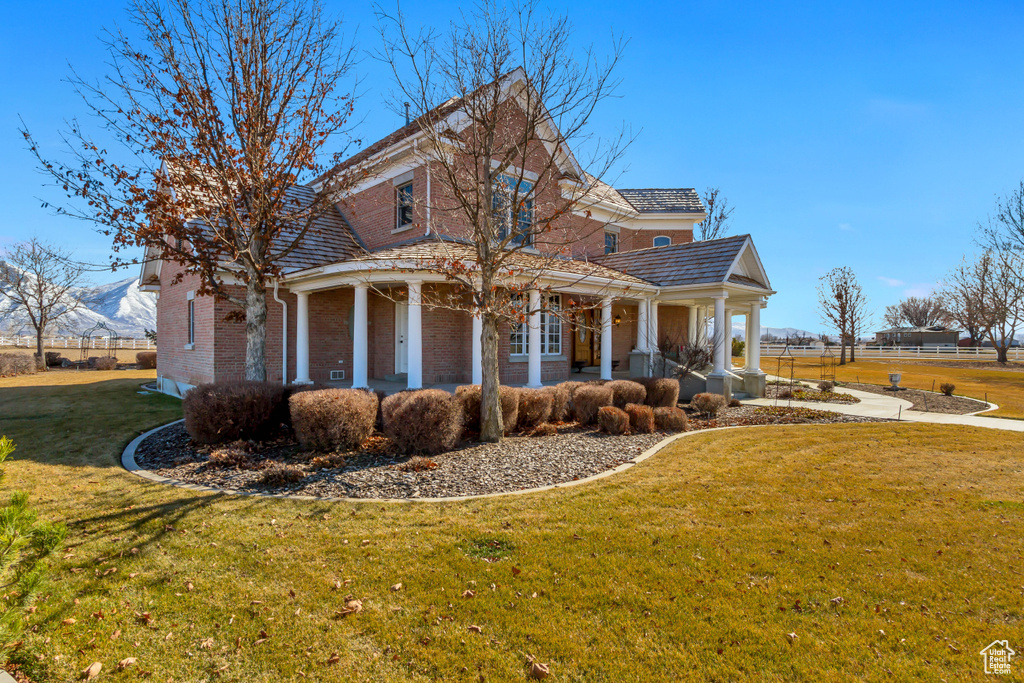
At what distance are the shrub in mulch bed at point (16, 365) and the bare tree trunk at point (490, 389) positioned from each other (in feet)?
84.9

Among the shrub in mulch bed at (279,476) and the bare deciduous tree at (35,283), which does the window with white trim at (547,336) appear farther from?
the bare deciduous tree at (35,283)

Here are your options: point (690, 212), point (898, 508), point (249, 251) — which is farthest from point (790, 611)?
point (690, 212)

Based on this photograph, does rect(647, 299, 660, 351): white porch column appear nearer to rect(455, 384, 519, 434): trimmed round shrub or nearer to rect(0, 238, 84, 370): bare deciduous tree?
rect(455, 384, 519, 434): trimmed round shrub

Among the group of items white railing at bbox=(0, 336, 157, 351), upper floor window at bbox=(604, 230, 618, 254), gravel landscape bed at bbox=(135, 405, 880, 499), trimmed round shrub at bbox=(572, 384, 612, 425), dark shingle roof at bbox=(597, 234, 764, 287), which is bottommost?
gravel landscape bed at bbox=(135, 405, 880, 499)

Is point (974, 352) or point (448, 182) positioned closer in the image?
point (448, 182)

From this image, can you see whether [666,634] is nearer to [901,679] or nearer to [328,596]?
[901,679]

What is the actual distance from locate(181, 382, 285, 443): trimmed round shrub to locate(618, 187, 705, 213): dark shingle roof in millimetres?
17894

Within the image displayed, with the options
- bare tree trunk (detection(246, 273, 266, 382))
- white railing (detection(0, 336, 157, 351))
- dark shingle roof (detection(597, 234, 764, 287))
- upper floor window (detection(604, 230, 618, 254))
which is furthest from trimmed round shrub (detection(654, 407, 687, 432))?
white railing (detection(0, 336, 157, 351))

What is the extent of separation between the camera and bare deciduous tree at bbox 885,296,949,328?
3105 inches

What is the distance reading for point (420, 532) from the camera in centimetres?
484

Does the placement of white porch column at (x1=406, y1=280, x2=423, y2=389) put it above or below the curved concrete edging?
above

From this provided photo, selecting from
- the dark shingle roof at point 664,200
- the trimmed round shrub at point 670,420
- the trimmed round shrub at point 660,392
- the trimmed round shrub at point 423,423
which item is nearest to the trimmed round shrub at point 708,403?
the trimmed round shrub at point 660,392

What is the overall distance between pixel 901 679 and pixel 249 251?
10.5 meters

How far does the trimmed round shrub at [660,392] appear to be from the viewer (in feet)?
40.0
